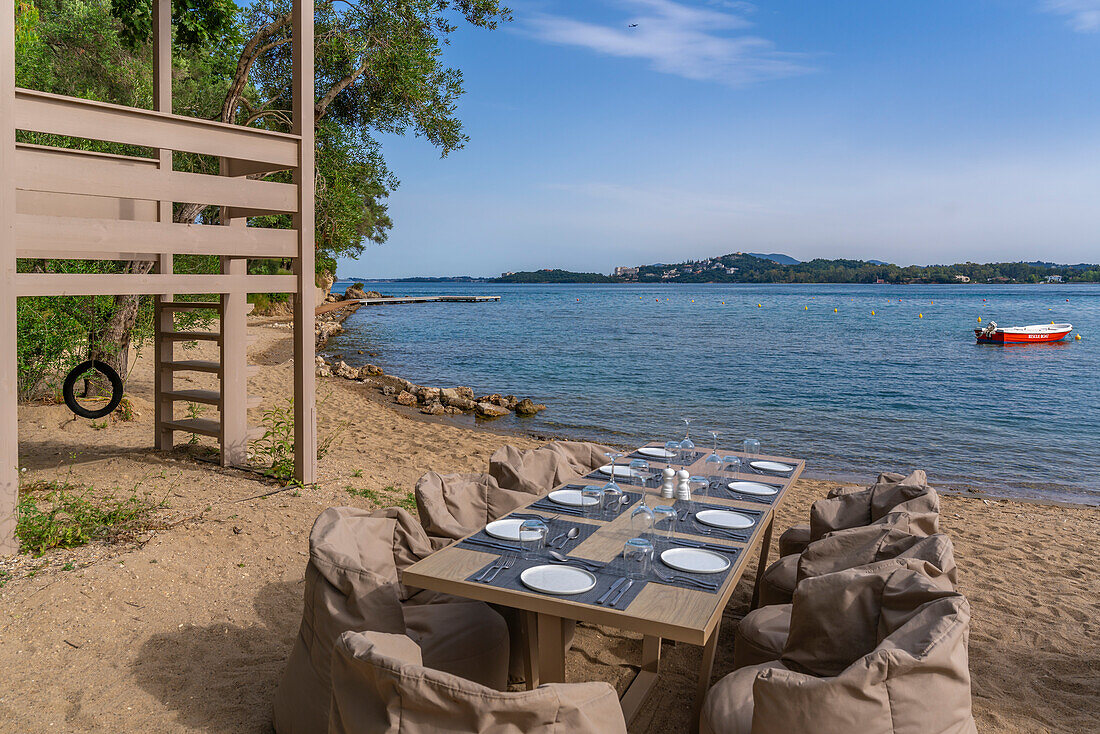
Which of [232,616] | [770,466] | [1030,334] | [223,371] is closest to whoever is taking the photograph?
[232,616]

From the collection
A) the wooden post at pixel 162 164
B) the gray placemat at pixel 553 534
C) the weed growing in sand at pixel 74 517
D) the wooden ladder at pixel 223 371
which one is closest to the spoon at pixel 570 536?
the gray placemat at pixel 553 534

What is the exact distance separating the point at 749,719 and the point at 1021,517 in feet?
22.7

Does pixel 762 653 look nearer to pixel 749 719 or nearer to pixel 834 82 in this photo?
pixel 749 719

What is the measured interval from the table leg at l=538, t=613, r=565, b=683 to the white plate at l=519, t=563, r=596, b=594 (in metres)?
0.16

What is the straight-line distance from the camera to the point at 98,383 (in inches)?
377

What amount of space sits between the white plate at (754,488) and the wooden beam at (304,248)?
387cm

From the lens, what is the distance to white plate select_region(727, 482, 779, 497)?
4.24m

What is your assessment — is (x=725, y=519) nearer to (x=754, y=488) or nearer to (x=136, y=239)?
(x=754, y=488)

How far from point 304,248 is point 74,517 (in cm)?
274

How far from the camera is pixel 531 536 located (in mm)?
3068

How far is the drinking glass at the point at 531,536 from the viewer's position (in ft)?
10.1

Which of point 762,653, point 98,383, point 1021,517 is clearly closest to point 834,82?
point 1021,517

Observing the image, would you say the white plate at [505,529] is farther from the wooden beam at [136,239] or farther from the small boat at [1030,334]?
the small boat at [1030,334]

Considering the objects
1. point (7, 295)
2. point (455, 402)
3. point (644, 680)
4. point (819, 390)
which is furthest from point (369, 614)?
point (819, 390)
